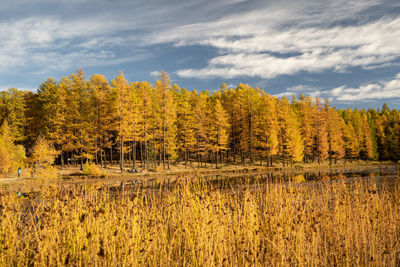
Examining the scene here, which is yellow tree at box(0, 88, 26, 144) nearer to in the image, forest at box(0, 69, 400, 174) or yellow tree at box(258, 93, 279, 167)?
forest at box(0, 69, 400, 174)

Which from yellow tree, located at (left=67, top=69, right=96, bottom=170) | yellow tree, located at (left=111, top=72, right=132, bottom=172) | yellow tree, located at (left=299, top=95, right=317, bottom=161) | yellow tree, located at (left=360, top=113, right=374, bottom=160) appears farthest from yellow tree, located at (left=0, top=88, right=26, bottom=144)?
yellow tree, located at (left=360, top=113, right=374, bottom=160)

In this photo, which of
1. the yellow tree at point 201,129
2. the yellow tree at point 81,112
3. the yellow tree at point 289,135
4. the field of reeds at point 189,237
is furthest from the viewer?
the yellow tree at point 289,135

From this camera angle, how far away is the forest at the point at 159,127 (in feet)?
99.1

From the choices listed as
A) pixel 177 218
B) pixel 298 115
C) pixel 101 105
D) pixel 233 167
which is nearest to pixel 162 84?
pixel 101 105

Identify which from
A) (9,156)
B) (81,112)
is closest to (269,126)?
(81,112)

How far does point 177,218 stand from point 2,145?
26.5m

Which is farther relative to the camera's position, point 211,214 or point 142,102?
point 142,102

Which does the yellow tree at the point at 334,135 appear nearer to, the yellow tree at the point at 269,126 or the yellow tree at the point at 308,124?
the yellow tree at the point at 308,124

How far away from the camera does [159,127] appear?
112 feet

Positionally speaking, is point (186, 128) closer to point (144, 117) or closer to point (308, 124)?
point (144, 117)

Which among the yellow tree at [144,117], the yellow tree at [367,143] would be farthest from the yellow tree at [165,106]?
the yellow tree at [367,143]

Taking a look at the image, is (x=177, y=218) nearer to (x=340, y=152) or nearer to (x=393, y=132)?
(x=340, y=152)

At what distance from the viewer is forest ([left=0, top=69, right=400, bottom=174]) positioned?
3022 cm

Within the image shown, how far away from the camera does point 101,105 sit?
105 feet
